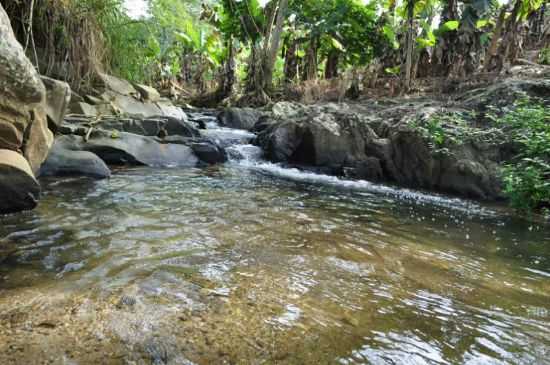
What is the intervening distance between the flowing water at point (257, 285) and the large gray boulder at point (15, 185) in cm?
15

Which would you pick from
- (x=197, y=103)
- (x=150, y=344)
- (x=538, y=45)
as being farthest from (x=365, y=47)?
(x=150, y=344)

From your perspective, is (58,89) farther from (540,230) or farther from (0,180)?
(540,230)

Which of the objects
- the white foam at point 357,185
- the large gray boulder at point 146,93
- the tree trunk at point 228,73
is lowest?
the white foam at point 357,185

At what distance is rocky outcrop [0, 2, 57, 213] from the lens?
12.2ft

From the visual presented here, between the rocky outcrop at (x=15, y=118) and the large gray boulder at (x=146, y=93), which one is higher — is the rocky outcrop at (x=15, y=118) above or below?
below

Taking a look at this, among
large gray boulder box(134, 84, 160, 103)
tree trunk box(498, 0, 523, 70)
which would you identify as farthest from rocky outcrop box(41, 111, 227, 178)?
tree trunk box(498, 0, 523, 70)

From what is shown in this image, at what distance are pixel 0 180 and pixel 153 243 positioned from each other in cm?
167

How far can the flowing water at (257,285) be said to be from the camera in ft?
6.33

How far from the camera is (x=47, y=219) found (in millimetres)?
3828

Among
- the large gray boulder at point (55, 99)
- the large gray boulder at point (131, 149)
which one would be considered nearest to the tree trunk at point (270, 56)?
the large gray boulder at point (131, 149)

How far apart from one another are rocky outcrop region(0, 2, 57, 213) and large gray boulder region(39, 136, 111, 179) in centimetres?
146

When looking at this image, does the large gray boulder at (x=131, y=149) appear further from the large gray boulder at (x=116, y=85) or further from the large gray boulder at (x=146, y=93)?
the large gray boulder at (x=146, y=93)

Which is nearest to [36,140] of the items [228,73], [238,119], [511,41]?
[238,119]

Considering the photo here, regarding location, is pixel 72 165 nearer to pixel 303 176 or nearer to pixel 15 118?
pixel 15 118
